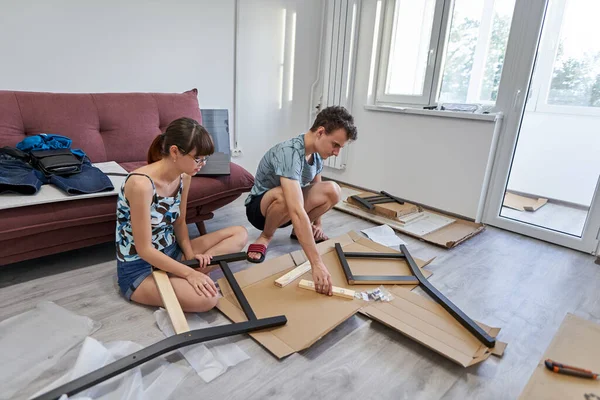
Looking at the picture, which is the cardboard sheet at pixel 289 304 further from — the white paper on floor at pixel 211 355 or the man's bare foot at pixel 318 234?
the man's bare foot at pixel 318 234

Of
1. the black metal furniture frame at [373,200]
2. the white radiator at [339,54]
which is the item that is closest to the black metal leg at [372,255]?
the black metal furniture frame at [373,200]

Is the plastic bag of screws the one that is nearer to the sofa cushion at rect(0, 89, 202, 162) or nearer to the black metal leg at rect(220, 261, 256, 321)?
the black metal leg at rect(220, 261, 256, 321)

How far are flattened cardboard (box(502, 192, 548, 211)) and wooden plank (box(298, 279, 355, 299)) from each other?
1.73m

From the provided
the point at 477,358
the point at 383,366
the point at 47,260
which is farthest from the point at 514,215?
the point at 47,260

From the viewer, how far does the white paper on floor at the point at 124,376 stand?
1.03 m

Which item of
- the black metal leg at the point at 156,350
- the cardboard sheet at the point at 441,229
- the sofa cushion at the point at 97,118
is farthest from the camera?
the cardboard sheet at the point at 441,229

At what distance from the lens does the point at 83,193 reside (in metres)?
1.54

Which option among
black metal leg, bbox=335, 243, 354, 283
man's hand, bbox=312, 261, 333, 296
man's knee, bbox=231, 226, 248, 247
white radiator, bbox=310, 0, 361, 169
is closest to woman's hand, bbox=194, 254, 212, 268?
man's knee, bbox=231, 226, 248, 247

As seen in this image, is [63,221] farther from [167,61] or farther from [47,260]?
[167,61]

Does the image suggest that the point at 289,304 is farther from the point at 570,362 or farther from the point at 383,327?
the point at 570,362

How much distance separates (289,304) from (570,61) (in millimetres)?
2271

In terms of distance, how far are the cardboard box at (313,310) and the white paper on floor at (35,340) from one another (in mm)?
507

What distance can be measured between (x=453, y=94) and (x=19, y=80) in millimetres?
2865

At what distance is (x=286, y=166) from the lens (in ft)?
5.46
